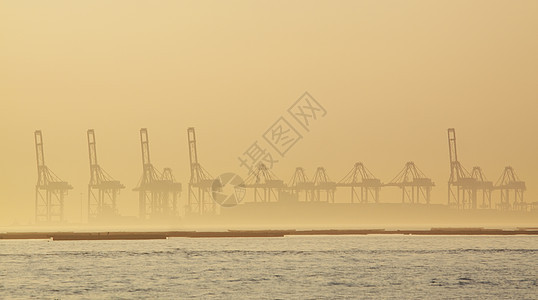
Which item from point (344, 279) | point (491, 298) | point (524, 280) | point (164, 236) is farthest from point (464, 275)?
point (164, 236)

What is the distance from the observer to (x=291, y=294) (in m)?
60.7

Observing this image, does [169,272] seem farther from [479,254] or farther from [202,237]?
[202,237]

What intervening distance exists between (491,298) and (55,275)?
34.6 m

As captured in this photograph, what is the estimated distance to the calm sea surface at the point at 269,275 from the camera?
2434 inches

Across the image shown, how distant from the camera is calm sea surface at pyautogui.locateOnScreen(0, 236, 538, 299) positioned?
6181 cm

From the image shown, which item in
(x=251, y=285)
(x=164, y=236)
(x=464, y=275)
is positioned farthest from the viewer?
(x=164, y=236)

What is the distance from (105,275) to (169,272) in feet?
20.3

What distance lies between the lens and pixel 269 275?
76.6 m

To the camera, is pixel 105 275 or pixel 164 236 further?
pixel 164 236

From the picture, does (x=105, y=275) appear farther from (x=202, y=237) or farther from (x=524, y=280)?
(x=202, y=237)

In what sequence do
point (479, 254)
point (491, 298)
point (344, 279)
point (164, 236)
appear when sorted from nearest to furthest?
point (491, 298) < point (344, 279) < point (479, 254) < point (164, 236)

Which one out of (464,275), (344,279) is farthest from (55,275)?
(464,275)

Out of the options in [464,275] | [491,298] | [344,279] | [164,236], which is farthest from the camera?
[164,236]

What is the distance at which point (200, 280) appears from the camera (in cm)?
7175
